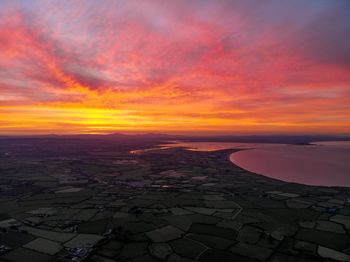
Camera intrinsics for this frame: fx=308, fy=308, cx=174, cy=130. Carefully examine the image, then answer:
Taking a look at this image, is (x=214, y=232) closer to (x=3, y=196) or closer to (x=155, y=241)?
(x=155, y=241)

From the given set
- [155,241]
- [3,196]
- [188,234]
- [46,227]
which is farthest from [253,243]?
[3,196]

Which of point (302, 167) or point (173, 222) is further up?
point (173, 222)

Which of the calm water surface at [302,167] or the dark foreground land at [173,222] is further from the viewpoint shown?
the calm water surface at [302,167]

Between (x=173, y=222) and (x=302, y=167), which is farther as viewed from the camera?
(x=302, y=167)

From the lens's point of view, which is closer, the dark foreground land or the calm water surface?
the dark foreground land

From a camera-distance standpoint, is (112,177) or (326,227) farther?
(112,177)

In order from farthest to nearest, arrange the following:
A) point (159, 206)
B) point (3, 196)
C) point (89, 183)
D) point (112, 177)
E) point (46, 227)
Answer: point (112, 177) → point (89, 183) → point (3, 196) → point (159, 206) → point (46, 227)

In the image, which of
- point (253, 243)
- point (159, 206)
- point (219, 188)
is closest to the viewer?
point (253, 243)
